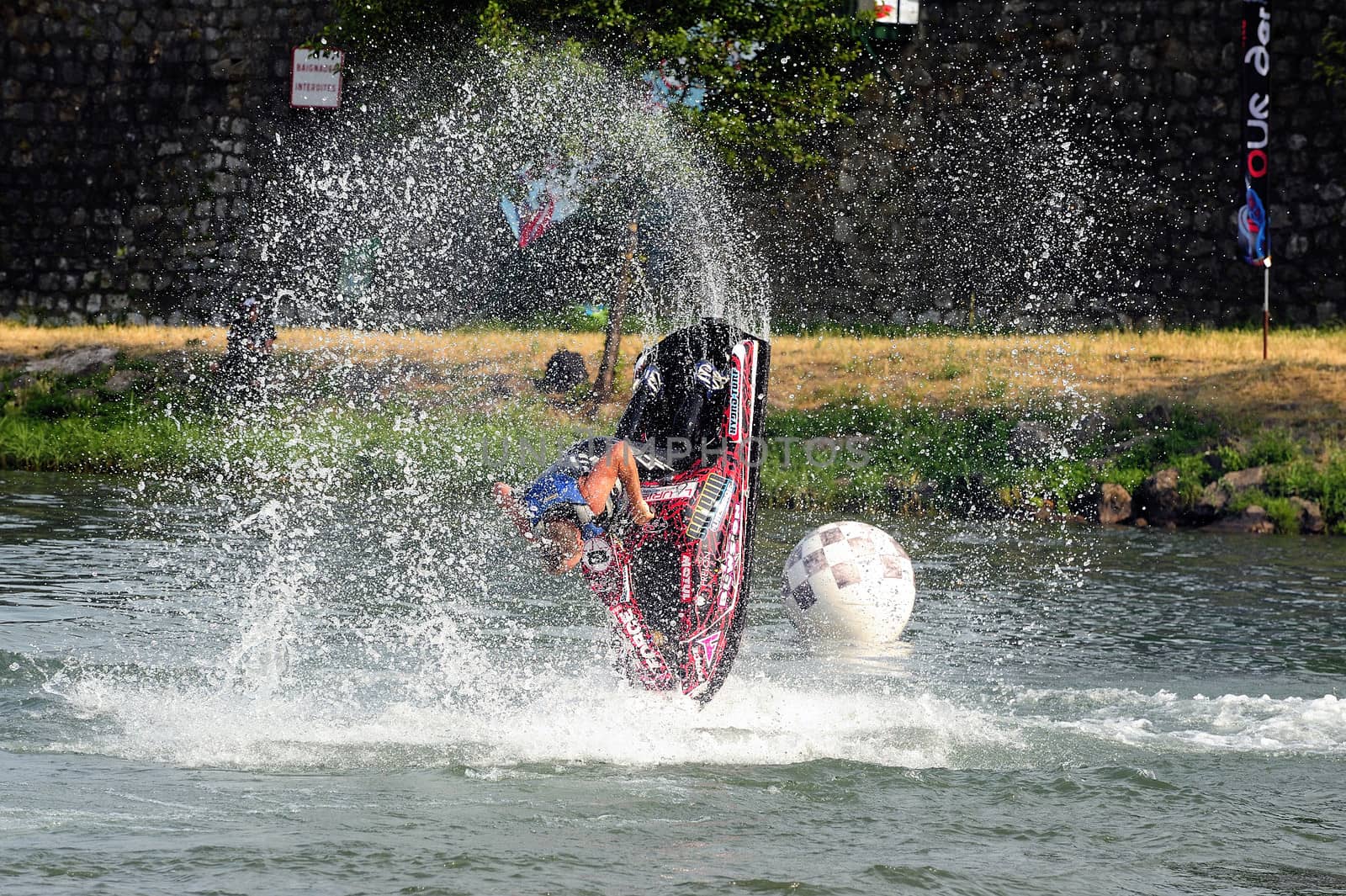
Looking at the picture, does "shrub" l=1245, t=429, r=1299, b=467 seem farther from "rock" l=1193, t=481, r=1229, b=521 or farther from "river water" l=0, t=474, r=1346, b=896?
"river water" l=0, t=474, r=1346, b=896

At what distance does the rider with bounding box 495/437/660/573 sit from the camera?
718 cm

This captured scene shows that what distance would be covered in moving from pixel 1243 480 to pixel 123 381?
13821 mm

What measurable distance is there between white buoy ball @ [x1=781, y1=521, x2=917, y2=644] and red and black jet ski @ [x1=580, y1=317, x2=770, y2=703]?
5.05 feet

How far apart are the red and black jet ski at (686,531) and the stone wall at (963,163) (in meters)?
18.1

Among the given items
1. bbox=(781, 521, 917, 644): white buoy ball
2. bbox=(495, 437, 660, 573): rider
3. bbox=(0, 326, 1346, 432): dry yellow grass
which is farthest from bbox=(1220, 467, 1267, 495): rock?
bbox=(495, 437, 660, 573): rider

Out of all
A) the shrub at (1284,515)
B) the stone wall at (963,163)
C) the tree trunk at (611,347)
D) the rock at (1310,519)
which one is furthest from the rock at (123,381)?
the rock at (1310,519)

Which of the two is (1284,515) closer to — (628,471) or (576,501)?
(628,471)

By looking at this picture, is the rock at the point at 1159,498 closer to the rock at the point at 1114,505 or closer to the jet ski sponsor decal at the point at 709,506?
the rock at the point at 1114,505

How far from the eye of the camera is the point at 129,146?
101 feet

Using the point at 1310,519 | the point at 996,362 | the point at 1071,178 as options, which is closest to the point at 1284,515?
A: the point at 1310,519

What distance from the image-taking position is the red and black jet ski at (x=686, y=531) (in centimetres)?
759

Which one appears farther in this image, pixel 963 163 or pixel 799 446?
pixel 963 163

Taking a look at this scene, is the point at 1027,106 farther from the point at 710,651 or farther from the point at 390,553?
the point at 710,651

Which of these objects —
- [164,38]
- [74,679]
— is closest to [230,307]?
→ [164,38]
